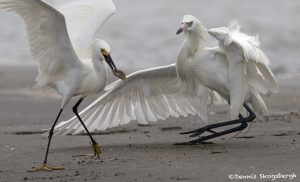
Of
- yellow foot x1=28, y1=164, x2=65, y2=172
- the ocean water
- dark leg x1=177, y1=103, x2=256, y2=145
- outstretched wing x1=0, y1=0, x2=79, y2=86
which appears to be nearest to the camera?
yellow foot x1=28, y1=164, x2=65, y2=172

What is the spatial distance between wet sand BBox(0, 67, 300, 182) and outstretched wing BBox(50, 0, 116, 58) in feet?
4.14

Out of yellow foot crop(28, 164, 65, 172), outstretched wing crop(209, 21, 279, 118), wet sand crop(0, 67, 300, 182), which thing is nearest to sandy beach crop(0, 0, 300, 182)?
wet sand crop(0, 67, 300, 182)

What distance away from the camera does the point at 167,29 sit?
68.4ft

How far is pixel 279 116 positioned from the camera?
11445 mm

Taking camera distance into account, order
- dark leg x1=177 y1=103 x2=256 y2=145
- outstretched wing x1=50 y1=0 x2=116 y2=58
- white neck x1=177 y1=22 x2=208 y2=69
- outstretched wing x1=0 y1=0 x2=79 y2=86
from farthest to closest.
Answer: outstretched wing x1=50 y1=0 x2=116 y2=58 → white neck x1=177 y1=22 x2=208 y2=69 → dark leg x1=177 y1=103 x2=256 y2=145 → outstretched wing x1=0 y1=0 x2=79 y2=86

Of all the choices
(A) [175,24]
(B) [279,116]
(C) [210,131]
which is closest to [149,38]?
(A) [175,24]

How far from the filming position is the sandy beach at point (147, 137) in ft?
24.8

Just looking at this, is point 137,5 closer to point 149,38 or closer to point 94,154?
point 149,38

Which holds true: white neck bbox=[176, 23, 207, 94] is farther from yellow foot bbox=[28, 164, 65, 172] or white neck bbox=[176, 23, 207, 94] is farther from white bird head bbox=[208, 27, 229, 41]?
yellow foot bbox=[28, 164, 65, 172]

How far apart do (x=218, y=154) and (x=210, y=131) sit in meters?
1.17

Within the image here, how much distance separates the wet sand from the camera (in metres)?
7.53

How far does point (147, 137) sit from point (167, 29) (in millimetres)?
10907

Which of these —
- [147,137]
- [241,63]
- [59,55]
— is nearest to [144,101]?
[147,137]

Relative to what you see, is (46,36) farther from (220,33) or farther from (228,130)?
(228,130)
